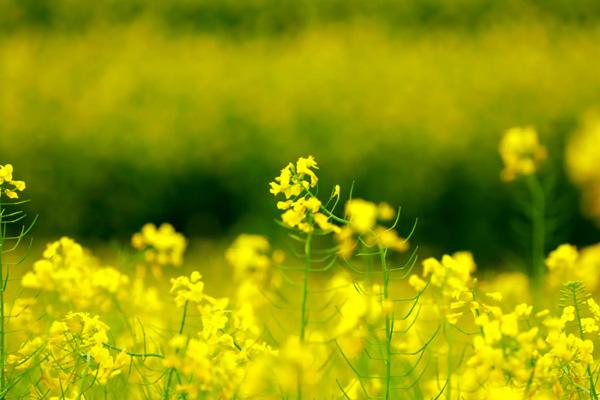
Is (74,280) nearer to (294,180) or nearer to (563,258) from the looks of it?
(294,180)

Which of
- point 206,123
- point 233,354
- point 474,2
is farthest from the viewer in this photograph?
point 474,2

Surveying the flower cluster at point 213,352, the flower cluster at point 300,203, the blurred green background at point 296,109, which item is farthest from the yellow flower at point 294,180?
the blurred green background at point 296,109

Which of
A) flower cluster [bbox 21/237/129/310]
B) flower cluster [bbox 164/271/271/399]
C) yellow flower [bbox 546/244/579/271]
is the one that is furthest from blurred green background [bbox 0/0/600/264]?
flower cluster [bbox 164/271/271/399]

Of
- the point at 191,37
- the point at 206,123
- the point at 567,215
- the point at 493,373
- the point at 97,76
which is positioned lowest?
the point at 493,373

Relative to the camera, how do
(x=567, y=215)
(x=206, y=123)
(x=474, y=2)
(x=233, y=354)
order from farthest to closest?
1. (x=474, y=2)
2. (x=206, y=123)
3. (x=567, y=215)
4. (x=233, y=354)

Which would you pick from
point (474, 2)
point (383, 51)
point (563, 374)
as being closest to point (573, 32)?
point (474, 2)

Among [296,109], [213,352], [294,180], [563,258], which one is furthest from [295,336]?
[296,109]

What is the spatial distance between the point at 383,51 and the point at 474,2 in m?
0.88

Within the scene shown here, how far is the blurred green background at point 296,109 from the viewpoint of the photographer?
6.16m

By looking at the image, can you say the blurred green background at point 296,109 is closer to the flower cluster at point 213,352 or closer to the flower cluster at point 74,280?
the flower cluster at point 74,280

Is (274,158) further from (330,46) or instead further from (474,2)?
(474,2)

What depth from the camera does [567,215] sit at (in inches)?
237

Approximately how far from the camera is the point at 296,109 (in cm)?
663

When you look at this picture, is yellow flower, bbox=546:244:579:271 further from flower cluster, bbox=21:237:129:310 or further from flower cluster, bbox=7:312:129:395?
flower cluster, bbox=7:312:129:395
